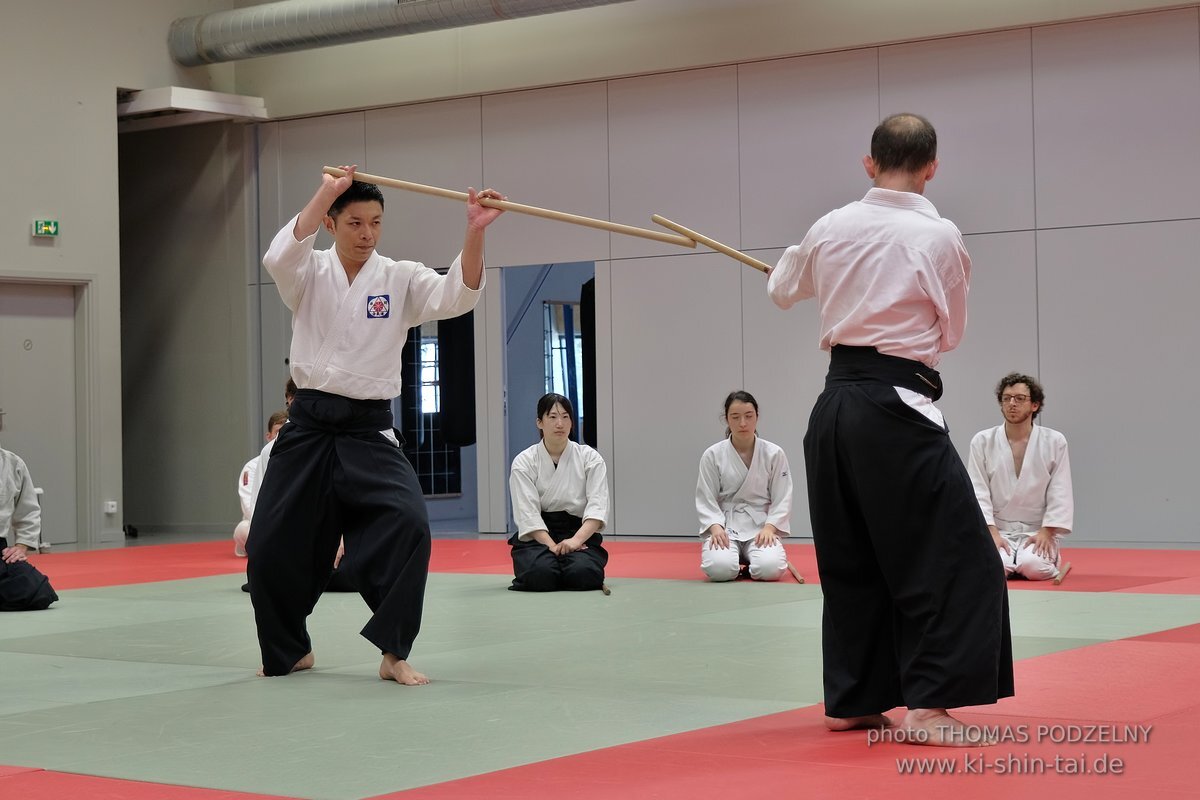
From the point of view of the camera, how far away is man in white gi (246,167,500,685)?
445cm

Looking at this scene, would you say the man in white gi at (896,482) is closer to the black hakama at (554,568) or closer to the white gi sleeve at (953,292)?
the white gi sleeve at (953,292)

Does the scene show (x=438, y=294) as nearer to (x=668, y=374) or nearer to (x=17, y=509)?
(x=17, y=509)

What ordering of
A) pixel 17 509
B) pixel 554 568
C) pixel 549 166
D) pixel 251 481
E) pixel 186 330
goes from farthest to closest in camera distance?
pixel 186 330, pixel 549 166, pixel 251 481, pixel 554 568, pixel 17 509

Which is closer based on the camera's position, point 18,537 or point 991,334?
point 18,537

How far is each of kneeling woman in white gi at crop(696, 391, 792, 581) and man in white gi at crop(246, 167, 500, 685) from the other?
3.24 m

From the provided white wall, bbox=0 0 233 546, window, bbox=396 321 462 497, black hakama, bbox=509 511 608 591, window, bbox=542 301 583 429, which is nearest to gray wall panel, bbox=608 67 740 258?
window, bbox=542 301 583 429

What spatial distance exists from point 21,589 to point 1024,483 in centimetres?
509

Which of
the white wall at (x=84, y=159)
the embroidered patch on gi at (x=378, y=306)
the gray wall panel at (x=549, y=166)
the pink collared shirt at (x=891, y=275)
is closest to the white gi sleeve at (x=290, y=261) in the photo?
the embroidered patch on gi at (x=378, y=306)

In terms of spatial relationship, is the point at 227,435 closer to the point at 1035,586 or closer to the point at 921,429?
the point at 1035,586

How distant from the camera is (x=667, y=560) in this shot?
29.6 ft

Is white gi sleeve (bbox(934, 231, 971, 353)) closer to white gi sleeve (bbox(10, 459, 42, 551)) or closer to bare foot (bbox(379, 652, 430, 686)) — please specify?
bare foot (bbox(379, 652, 430, 686))

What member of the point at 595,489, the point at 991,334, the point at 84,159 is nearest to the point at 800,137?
the point at 991,334

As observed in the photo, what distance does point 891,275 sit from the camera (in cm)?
325

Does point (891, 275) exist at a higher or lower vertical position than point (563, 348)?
lower
